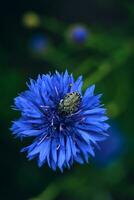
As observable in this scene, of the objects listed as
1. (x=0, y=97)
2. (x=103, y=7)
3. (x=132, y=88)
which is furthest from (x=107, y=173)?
(x=103, y=7)

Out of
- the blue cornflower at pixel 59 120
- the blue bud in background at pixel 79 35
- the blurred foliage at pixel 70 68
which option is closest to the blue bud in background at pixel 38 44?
the blurred foliage at pixel 70 68

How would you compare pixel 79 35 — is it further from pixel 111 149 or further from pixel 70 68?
pixel 111 149

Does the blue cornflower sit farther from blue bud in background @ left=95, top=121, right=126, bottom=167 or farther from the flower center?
blue bud in background @ left=95, top=121, right=126, bottom=167

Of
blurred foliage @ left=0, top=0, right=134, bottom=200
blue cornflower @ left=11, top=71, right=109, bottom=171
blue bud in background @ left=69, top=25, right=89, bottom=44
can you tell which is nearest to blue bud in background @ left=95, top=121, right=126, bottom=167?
blurred foliage @ left=0, top=0, right=134, bottom=200

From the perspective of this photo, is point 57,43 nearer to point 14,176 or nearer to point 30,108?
point 14,176

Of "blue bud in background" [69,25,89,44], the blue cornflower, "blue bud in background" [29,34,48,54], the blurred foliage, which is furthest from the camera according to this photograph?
"blue bud in background" [29,34,48,54]

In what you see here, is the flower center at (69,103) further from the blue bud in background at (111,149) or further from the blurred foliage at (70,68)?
the blue bud in background at (111,149)

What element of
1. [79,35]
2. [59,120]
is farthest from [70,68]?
[59,120]
